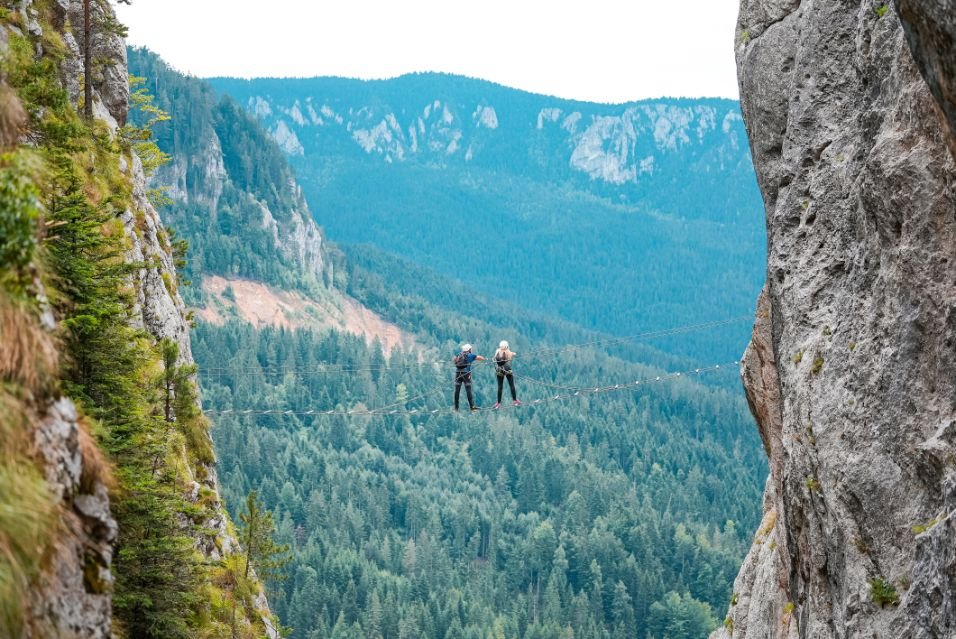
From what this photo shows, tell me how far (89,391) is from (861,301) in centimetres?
1256

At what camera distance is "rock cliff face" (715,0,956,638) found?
15.4 metres

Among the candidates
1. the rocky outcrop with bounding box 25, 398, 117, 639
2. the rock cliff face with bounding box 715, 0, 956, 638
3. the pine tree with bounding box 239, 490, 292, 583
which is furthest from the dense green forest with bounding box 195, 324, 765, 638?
the rocky outcrop with bounding box 25, 398, 117, 639

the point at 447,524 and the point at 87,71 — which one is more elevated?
the point at 87,71

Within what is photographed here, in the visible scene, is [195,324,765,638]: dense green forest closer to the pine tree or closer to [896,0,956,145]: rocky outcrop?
the pine tree

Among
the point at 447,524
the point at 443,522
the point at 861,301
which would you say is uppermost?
the point at 861,301

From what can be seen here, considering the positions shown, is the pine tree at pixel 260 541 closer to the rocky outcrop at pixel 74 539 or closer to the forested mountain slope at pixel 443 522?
the rocky outcrop at pixel 74 539

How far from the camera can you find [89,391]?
1850 centimetres

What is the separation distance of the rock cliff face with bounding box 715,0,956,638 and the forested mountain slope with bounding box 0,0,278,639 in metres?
10.4

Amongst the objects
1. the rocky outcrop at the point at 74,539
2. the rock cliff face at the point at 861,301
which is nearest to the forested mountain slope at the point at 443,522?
the rock cliff face at the point at 861,301

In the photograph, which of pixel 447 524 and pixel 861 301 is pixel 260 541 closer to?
pixel 861 301

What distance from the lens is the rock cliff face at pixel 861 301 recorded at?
50.5 feet

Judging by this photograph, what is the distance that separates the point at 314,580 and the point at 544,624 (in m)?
25.6

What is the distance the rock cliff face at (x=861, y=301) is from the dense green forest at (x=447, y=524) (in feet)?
276

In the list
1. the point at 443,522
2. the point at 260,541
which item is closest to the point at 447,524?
the point at 443,522
